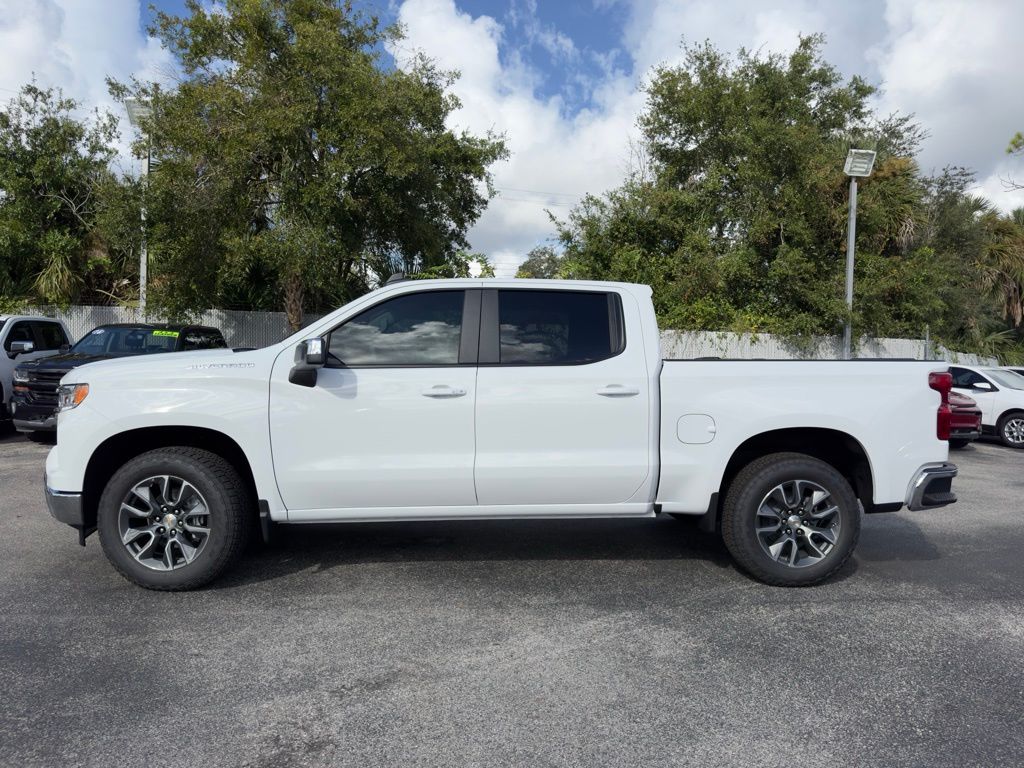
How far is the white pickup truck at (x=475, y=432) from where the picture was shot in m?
4.60

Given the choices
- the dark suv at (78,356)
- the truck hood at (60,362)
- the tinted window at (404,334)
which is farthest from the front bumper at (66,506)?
the truck hood at (60,362)

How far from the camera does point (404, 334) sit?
4.81 m

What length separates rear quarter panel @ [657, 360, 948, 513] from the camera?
15.6ft

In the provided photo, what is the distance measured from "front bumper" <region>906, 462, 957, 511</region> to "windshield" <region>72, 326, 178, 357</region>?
9914 mm

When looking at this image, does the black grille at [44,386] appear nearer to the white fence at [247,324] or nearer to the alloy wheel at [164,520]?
the alloy wheel at [164,520]

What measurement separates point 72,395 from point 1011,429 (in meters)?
14.6

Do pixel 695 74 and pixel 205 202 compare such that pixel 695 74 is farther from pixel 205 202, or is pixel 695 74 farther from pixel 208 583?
pixel 208 583

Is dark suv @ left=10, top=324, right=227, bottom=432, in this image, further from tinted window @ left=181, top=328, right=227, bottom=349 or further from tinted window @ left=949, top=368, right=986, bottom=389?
tinted window @ left=949, top=368, right=986, bottom=389

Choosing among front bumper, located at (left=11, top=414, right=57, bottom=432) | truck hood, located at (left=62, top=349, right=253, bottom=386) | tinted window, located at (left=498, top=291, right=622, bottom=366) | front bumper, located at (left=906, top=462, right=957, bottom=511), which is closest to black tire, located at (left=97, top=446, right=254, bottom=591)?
truck hood, located at (left=62, top=349, right=253, bottom=386)

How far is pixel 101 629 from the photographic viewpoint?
13.6 feet

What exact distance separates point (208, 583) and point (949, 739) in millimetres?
4013

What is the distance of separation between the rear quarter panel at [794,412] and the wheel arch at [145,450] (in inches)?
105

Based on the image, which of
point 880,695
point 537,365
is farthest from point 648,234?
point 880,695

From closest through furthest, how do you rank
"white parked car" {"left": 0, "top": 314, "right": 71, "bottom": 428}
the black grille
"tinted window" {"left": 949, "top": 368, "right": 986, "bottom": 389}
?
the black grille, "white parked car" {"left": 0, "top": 314, "right": 71, "bottom": 428}, "tinted window" {"left": 949, "top": 368, "right": 986, "bottom": 389}
